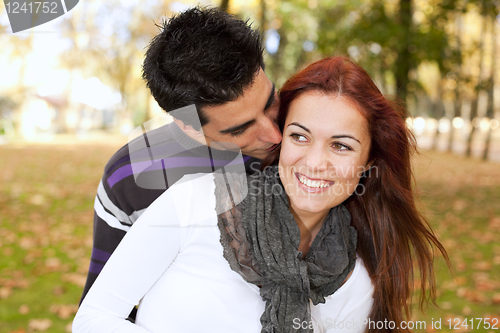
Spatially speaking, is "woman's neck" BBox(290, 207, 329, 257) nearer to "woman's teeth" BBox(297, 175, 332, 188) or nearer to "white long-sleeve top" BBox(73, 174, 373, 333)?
"woman's teeth" BBox(297, 175, 332, 188)

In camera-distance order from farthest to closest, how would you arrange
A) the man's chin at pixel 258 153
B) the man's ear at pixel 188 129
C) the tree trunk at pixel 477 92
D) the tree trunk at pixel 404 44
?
the tree trunk at pixel 477 92 < the tree trunk at pixel 404 44 < the man's chin at pixel 258 153 < the man's ear at pixel 188 129

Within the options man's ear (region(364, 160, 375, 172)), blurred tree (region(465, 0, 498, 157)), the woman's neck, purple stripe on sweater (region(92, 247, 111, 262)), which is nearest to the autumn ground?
man's ear (region(364, 160, 375, 172))

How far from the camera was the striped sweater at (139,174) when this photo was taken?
2.00m

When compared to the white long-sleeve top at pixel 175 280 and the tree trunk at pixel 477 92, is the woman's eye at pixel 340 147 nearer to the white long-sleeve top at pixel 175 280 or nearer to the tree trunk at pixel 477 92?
the white long-sleeve top at pixel 175 280

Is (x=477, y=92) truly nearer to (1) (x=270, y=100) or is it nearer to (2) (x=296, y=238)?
(1) (x=270, y=100)

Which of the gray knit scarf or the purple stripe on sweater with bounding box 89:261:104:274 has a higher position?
the gray knit scarf

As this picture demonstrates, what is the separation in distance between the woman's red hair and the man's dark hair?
14.1 inches

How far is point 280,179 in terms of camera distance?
211 cm

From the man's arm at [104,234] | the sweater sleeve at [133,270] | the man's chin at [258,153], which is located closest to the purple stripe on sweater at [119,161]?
the man's arm at [104,234]

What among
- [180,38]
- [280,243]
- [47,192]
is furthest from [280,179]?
[47,192]

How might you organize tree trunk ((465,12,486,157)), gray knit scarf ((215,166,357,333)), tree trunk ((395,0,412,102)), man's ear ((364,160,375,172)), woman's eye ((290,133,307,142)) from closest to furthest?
gray knit scarf ((215,166,357,333)) → woman's eye ((290,133,307,142)) → man's ear ((364,160,375,172)) → tree trunk ((395,0,412,102)) → tree trunk ((465,12,486,157))

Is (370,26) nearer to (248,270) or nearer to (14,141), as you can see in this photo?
(248,270)

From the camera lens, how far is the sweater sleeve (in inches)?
63.0

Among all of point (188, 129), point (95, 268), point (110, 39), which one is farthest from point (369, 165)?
point (110, 39)
